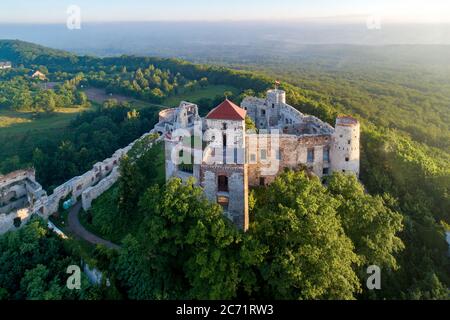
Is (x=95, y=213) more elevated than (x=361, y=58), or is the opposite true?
(x=361, y=58)

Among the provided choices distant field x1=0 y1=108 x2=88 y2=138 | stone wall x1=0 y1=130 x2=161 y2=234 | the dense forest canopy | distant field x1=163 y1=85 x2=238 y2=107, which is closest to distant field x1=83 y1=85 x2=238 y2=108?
distant field x1=163 y1=85 x2=238 y2=107

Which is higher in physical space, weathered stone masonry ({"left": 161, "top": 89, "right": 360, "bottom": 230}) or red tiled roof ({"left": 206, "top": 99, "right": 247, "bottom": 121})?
red tiled roof ({"left": 206, "top": 99, "right": 247, "bottom": 121})

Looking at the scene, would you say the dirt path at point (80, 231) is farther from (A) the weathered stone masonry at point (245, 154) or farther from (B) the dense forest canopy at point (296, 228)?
(A) the weathered stone masonry at point (245, 154)

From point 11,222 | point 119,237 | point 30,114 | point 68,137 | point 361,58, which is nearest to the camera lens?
point 119,237

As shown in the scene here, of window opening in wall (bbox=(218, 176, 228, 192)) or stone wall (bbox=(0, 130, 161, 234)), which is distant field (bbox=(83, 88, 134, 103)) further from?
window opening in wall (bbox=(218, 176, 228, 192))

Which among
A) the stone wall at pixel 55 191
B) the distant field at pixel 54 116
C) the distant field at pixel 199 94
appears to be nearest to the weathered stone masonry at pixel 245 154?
the stone wall at pixel 55 191

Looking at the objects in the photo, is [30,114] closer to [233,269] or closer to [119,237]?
[119,237]
